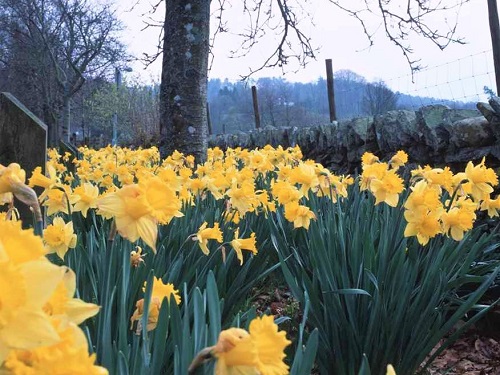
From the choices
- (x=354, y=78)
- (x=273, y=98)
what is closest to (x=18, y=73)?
(x=273, y=98)

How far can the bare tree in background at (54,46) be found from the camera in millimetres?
17797

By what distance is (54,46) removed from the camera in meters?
18.4

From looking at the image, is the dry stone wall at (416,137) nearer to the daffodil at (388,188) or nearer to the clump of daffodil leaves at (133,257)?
the clump of daffodil leaves at (133,257)

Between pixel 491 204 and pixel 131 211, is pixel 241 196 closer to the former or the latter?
pixel 491 204

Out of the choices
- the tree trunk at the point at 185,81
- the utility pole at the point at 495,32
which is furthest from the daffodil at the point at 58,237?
the utility pole at the point at 495,32

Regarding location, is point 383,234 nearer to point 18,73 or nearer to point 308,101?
point 308,101

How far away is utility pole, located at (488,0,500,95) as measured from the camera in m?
4.45

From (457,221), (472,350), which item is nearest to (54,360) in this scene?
(457,221)

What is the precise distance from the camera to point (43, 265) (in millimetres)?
389

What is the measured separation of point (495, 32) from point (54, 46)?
17194mm

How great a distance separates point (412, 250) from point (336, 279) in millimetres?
365

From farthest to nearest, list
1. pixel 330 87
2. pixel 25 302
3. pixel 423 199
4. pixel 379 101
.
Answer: pixel 379 101 → pixel 330 87 → pixel 423 199 → pixel 25 302

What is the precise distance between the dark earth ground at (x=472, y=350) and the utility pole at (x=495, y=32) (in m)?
2.92

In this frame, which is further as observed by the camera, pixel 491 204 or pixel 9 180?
pixel 491 204
